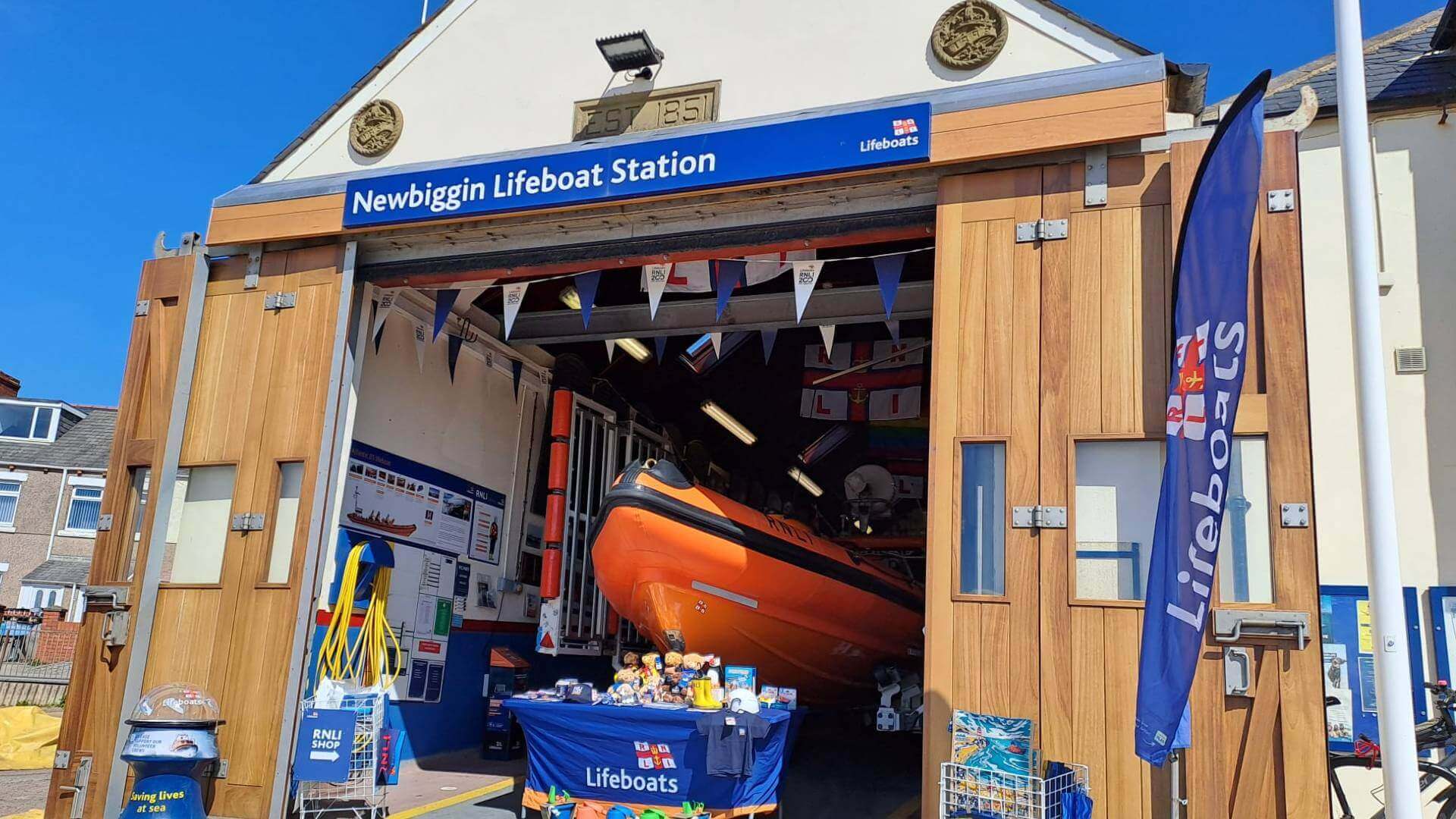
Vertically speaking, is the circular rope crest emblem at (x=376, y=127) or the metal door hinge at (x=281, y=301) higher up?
the circular rope crest emblem at (x=376, y=127)

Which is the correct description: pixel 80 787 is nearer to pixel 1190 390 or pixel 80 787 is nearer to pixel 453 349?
pixel 453 349

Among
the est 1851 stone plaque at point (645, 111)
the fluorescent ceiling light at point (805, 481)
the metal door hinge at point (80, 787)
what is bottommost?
the metal door hinge at point (80, 787)

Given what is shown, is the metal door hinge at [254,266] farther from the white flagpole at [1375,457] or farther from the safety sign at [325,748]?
the white flagpole at [1375,457]

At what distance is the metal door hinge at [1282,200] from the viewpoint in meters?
4.58

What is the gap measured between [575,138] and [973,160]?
236cm

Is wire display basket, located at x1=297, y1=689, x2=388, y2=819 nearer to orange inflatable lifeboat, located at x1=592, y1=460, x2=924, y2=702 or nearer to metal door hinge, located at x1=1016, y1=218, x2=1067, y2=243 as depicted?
orange inflatable lifeboat, located at x1=592, y1=460, x2=924, y2=702

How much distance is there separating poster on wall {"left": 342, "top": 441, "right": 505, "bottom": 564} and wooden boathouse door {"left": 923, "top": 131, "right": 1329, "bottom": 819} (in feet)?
13.2

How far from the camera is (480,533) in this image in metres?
8.51

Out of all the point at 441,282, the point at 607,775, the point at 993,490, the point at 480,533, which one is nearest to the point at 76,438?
the point at 480,533

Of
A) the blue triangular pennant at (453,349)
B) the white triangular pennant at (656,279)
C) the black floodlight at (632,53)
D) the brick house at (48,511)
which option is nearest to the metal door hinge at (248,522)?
→ the blue triangular pennant at (453,349)

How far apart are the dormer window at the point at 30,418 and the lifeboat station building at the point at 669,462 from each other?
74.4 ft

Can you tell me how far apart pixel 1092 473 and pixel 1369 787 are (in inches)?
75.3

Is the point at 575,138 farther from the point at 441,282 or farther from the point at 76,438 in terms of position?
the point at 76,438

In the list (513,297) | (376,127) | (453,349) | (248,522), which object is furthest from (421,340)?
(248,522)
